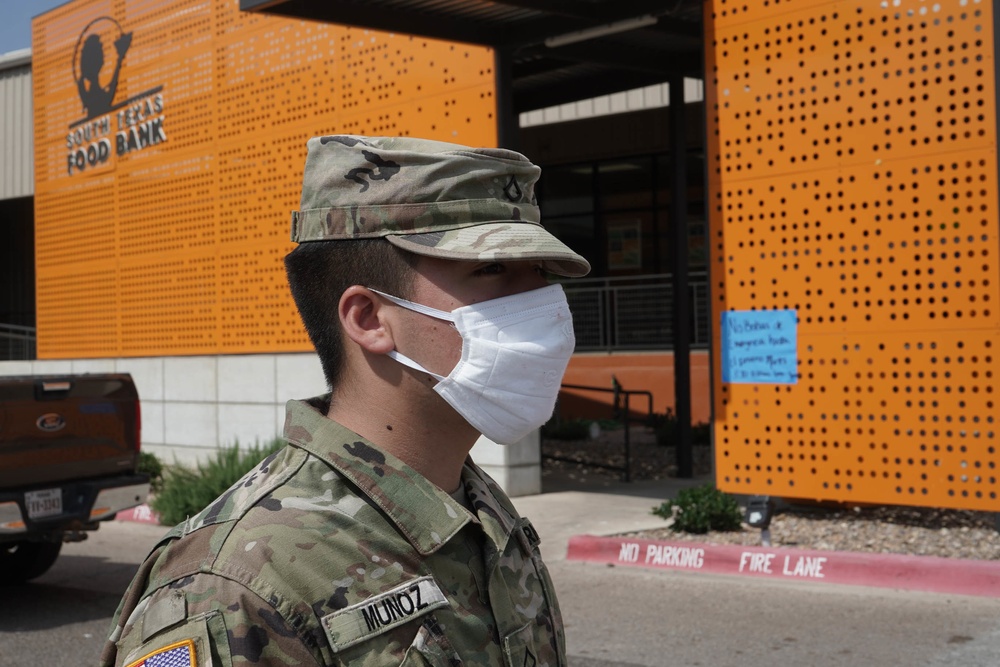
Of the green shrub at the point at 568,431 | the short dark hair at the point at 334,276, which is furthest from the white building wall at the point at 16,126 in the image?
the short dark hair at the point at 334,276

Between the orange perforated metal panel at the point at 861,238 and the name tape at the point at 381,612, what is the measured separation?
8517 mm

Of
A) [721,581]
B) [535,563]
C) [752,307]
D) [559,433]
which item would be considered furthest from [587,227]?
[535,563]

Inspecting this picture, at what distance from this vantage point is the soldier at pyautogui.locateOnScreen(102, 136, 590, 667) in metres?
1.68

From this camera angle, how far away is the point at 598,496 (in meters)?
13.5

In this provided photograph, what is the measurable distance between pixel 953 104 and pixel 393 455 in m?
8.67

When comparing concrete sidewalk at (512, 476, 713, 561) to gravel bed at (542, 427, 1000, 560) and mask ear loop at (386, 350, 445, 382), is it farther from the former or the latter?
mask ear loop at (386, 350, 445, 382)

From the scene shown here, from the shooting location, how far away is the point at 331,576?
1726 millimetres

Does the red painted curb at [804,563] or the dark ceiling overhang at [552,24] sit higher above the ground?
the dark ceiling overhang at [552,24]

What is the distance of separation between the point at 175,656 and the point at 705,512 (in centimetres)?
884

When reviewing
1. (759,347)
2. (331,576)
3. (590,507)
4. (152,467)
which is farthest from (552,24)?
(331,576)

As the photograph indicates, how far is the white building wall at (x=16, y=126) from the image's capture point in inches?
902

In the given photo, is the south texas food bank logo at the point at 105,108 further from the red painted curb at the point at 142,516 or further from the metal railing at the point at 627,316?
the metal railing at the point at 627,316

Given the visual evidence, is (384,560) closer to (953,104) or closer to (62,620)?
(62,620)

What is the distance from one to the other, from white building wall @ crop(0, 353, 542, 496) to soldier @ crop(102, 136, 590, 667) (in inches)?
441
